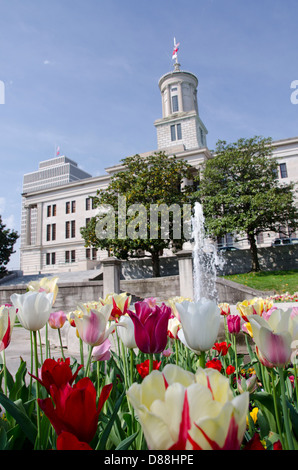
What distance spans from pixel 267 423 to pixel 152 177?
72.3ft

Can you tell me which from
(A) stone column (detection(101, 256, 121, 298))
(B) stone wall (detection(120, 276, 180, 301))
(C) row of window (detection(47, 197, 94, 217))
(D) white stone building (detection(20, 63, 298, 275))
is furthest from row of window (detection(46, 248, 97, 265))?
(A) stone column (detection(101, 256, 121, 298))

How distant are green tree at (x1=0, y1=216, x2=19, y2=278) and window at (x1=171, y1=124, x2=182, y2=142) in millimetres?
28969

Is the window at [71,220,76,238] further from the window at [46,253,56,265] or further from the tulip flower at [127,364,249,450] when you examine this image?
the tulip flower at [127,364,249,450]

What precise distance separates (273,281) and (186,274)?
7.83 meters

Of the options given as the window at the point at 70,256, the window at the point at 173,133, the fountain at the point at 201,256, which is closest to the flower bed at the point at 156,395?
the fountain at the point at 201,256

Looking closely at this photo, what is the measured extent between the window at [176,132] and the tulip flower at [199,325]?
51.1m

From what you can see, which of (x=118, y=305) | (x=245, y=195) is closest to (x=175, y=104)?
(x=245, y=195)

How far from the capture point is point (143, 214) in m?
21.3

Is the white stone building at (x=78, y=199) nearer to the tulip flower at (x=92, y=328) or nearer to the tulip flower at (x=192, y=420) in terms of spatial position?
the tulip flower at (x=92, y=328)

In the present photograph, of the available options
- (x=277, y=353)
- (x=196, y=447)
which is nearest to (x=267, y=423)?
(x=277, y=353)

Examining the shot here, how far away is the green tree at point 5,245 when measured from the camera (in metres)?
33.3

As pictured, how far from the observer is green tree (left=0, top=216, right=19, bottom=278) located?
33344mm
